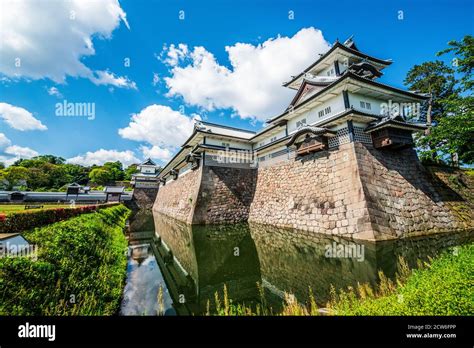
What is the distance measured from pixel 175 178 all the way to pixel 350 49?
77.8 feet

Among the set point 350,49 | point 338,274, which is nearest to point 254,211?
point 338,274

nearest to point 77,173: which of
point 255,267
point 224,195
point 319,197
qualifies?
point 224,195

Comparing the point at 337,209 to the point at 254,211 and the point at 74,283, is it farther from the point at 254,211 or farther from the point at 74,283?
the point at 74,283

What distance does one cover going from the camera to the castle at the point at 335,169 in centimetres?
1029

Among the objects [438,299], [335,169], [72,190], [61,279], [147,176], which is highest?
[147,176]

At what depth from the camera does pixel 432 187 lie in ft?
39.7

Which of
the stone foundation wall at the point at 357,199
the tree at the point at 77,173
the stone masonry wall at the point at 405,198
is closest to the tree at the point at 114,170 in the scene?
the tree at the point at 77,173

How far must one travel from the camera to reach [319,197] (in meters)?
12.2

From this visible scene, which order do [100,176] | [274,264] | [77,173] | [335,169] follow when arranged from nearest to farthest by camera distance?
[274,264], [335,169], [100,176], [77,173]

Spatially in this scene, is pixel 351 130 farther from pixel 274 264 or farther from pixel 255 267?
pixel 255 267

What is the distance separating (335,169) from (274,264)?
7.35m

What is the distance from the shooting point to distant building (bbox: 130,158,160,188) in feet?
128
